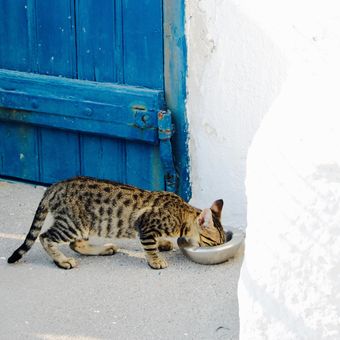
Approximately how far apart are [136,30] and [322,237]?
2884mm

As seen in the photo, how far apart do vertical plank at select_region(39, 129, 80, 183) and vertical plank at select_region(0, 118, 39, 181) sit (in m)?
0.07

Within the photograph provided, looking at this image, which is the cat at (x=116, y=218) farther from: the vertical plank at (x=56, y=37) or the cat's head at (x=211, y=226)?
the vertical plank at (x=56, y=37)

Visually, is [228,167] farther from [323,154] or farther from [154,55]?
[323,154]

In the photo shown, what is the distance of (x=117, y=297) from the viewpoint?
596cm

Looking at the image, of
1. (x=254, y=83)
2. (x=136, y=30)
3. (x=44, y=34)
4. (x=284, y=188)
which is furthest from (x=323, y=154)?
(x=44, y=34)

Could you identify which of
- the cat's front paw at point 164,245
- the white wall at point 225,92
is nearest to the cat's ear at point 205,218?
the cat's front paw at point 164,245

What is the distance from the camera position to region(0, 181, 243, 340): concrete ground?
5.58 m

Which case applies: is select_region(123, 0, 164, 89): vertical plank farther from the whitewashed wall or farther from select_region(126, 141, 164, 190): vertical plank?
the whitewashed wall

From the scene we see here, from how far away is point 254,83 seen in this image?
21.4 ft

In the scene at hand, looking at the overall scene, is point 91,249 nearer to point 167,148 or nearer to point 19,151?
point 167,148

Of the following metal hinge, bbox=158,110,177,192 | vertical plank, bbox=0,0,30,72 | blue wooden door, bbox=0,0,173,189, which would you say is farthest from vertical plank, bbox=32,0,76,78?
metal hinge, bbox=158,110,177,192

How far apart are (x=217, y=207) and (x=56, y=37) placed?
1626 mm

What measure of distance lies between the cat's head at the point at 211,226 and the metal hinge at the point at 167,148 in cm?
61

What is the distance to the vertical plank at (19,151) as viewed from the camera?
24.6 feet
